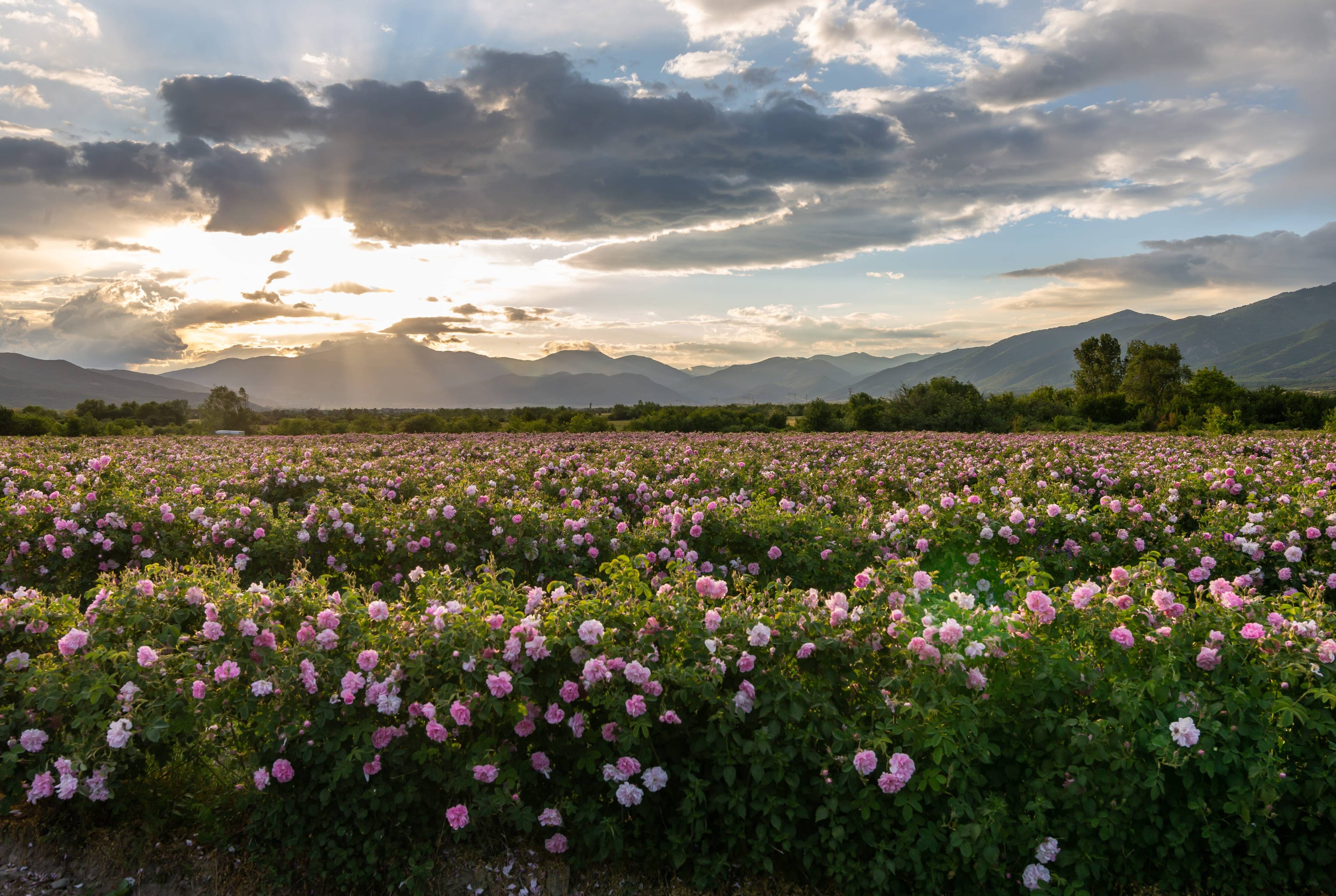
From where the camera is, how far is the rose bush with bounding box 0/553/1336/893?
356 centimetres

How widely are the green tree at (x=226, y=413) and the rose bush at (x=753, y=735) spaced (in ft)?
161

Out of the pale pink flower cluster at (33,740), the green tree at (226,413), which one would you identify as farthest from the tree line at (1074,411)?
the green tree at (226,413)

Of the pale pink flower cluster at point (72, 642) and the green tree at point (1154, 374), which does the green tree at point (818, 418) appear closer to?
the pale pink flower cluster at point (72, 642)

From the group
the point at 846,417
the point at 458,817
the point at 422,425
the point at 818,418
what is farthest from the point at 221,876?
the point at 846,417

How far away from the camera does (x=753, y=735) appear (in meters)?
3.76

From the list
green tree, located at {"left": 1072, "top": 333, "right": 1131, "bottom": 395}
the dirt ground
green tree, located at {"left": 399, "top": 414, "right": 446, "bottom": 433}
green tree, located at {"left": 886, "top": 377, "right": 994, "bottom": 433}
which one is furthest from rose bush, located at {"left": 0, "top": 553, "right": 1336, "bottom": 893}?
green tree, located at {"left": 1072, "top": 333, "right": 1131, "bottom": 395}

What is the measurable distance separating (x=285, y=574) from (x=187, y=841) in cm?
435

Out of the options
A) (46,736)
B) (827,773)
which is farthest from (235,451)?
(827,773)

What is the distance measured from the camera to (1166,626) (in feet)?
13.3

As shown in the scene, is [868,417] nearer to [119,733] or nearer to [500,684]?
[500,684]

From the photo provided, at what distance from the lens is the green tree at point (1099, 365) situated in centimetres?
9350

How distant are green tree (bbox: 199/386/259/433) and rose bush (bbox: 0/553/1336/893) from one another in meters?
49.0

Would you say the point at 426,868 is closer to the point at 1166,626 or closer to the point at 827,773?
the point at 827,773

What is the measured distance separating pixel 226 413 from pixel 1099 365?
10360 cm
